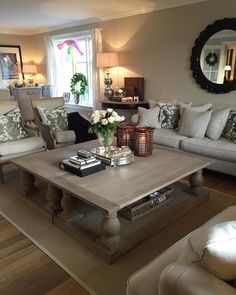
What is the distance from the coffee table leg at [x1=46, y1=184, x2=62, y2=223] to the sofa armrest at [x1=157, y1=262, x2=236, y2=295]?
1.62 meters

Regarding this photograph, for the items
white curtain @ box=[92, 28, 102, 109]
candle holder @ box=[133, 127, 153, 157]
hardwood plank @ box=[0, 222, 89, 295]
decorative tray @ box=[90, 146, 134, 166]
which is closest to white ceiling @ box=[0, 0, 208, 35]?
white curtain @ box=[92, 28, 102, 109]

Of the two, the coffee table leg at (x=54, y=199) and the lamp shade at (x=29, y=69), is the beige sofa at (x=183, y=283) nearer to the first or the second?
the coffee table leg at (x=54, y=199)

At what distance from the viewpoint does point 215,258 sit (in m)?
0.91

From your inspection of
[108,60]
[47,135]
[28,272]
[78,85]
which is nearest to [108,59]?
[108,60]

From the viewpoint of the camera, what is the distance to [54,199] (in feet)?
8.02

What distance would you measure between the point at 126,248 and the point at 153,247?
0.23 metres

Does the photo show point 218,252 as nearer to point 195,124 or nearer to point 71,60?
point 195,124

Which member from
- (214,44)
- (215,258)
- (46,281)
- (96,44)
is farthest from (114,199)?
(96,44)

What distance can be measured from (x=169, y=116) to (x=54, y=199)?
2.39m

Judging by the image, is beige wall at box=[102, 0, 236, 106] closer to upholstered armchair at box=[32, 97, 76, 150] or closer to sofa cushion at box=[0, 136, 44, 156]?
upholstered armchair at box=[32, 97, 76, 150]

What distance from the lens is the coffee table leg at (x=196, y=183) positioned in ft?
9.07

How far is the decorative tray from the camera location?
2.53 m

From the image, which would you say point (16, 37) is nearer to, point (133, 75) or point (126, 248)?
point (133, 75)

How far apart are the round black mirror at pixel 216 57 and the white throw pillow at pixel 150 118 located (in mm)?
912
